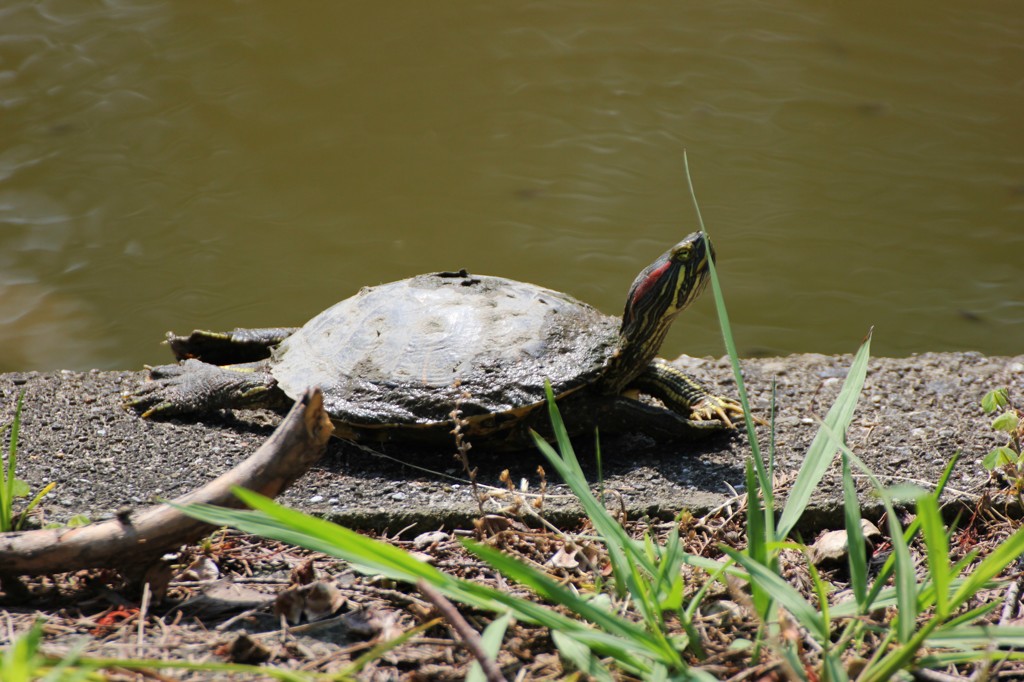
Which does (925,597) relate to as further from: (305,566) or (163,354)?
(163,354)

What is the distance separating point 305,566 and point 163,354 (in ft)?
10.0

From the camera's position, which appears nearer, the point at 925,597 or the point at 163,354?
the point at 925,597

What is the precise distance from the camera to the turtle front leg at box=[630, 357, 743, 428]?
2.74 metres

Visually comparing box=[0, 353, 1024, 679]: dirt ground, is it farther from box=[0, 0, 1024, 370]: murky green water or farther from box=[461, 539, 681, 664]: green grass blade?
box=[0, 0, 1024, 370]: murky green water

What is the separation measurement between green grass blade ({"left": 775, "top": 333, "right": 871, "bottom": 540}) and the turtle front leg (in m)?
0.94

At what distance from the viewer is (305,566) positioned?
174 cm

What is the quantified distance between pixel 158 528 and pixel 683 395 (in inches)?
67.3

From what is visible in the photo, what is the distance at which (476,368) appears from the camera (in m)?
2.55

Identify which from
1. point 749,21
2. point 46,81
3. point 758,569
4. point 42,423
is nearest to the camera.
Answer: point 758,569

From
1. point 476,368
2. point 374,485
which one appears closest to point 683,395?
point 476,368

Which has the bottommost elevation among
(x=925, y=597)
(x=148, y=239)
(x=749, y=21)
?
(x=148, y=239)

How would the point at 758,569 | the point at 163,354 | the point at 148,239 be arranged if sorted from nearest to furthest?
the point at 758,569
the point at 163,354
the point at 148,239

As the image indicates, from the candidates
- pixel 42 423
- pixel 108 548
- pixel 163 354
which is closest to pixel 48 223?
pixel 163 354

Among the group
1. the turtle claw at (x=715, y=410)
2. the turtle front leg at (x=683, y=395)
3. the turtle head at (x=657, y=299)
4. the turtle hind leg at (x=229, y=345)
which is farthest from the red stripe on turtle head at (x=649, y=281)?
the turtle hind leg at (x=229, y=345)
